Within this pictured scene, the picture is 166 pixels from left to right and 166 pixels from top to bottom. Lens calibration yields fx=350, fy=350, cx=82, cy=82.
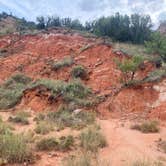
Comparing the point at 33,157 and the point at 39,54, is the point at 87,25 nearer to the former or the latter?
the point at 39,54

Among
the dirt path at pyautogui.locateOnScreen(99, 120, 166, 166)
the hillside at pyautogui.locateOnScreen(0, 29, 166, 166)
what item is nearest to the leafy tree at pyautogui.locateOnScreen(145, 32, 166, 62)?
the hillside at pyautogui.locateOnScreen(0, 29, 166, 166)

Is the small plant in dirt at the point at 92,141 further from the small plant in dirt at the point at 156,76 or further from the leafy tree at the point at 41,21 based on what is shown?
the leafy tree at the point at 41,21

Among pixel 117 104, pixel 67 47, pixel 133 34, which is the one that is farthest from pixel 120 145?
pixel 133 34

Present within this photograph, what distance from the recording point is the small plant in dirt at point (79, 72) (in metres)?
20.7

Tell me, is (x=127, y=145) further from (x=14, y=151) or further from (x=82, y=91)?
(x=82, y=91)

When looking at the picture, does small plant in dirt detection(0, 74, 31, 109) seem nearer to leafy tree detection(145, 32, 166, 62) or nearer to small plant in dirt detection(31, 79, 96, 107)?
small plant in dirt detection(31, 79, 96, 107)

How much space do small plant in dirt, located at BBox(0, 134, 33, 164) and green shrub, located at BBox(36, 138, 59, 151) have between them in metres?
0.86

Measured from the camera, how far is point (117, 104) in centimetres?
1549

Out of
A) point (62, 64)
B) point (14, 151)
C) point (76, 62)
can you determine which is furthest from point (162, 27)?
point (14, 151)

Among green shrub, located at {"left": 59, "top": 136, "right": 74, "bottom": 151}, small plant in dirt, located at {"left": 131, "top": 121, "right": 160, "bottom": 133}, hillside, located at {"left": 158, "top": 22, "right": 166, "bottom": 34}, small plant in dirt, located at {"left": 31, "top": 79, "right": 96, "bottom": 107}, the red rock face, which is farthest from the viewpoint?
hillside, located at {"left": 158, "top": 22, "right": 166, "bottom": 34}

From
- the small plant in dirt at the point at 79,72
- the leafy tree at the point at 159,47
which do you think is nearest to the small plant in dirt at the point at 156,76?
the leafy tree at the point at 159,47

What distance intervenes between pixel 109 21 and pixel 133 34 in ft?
8.47

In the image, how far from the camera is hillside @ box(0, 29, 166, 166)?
10.1 m

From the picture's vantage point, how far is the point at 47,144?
9.18m
